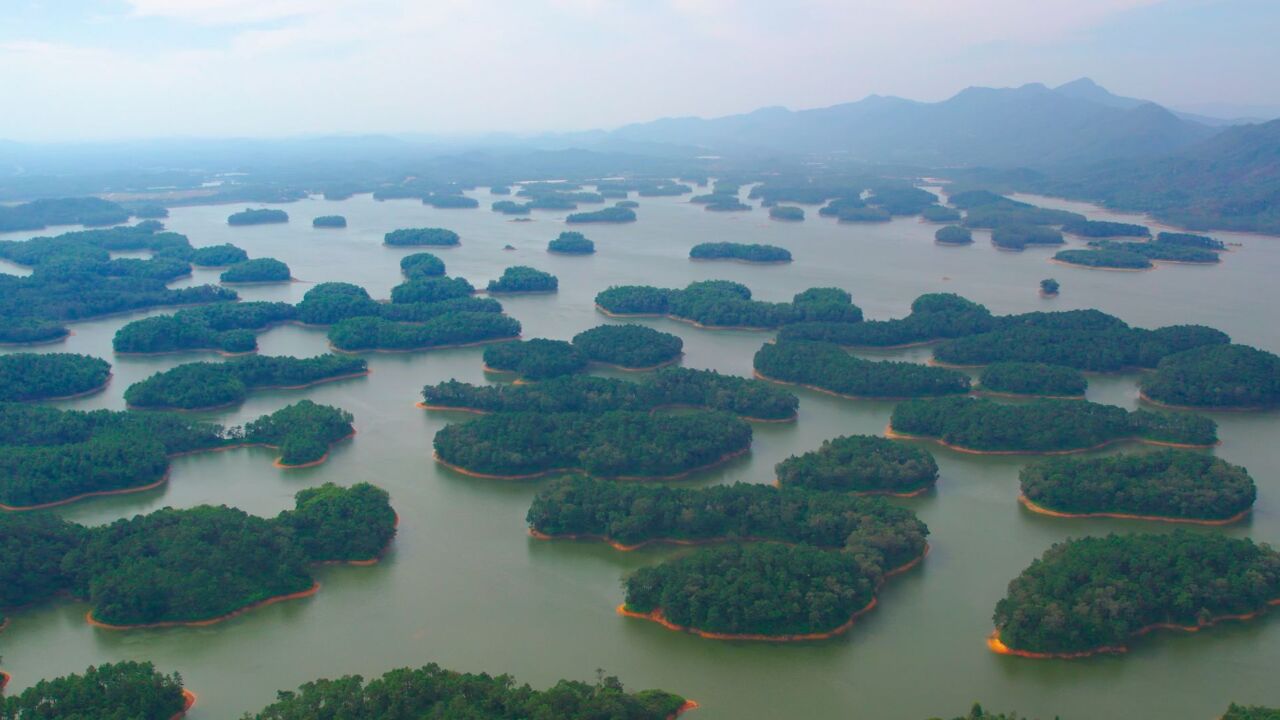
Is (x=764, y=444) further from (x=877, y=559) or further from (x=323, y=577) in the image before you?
(x=323, y=577)

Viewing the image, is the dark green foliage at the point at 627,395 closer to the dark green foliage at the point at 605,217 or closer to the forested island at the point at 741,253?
the forested island at the point at 741,253

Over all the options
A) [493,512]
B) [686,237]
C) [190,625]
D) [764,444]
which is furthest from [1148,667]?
[686,237]

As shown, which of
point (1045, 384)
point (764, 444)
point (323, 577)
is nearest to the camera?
point (323, 577)

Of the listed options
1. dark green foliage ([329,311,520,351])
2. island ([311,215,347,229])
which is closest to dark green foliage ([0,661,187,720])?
dark green foliage ([329,311,520,351])

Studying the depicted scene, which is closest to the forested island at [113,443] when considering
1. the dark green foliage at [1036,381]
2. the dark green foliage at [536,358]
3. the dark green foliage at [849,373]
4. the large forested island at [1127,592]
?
the dark green foliage at [536,358]

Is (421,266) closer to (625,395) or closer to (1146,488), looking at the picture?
(625,395)

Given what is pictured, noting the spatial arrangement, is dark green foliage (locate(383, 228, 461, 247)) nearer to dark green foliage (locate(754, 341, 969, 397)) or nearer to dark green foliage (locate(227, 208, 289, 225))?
dark green foliage (locate(227, 208, 289, 225))
